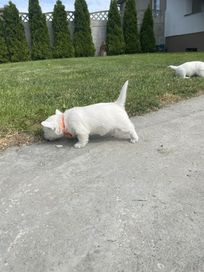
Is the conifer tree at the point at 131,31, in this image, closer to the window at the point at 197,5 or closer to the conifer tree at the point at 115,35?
the conifer tree at the point at 115,35

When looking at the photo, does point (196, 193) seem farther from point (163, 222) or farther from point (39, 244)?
point (39, 244)

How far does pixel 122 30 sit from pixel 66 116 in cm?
1557

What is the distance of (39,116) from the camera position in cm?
480

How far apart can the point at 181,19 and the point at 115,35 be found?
3.46 m

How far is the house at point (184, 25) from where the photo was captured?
56.6ft

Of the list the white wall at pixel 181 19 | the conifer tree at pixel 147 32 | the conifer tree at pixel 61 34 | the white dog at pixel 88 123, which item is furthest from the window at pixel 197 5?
the white dog at pixel 88 123

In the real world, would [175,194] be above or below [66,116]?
below

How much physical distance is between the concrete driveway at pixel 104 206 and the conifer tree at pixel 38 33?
1459 centimetres

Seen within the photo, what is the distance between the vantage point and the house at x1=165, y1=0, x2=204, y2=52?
56.6ft

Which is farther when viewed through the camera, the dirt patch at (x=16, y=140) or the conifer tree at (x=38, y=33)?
the conifer tree at (x=38, y=33)

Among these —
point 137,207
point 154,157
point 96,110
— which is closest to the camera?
point 137,207

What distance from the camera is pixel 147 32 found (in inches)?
728

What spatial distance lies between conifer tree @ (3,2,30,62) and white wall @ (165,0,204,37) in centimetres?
763

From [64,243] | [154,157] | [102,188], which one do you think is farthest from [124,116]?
[64,243]
